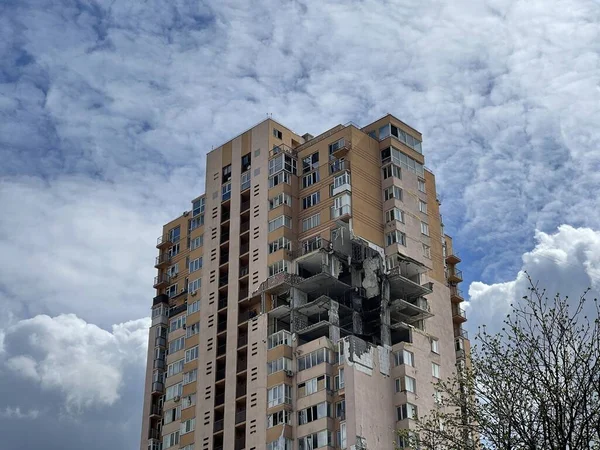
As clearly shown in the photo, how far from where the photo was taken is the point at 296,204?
99.9m

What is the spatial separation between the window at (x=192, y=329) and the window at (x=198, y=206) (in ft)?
44.9

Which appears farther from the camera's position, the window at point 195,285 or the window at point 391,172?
the window at point 195,285

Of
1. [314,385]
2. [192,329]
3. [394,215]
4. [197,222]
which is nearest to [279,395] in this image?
[314,385]

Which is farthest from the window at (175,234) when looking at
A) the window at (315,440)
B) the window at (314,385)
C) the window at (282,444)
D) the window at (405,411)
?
the window at (405,411)

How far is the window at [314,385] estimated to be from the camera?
8688cm

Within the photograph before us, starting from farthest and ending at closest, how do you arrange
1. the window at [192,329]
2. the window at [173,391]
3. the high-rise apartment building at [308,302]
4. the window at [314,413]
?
the window at [192,329], the window at [173,391], the high-rise apartment building at [308,302], the window at [314,413]

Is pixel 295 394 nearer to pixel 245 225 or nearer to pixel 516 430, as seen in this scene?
pixel 245 225

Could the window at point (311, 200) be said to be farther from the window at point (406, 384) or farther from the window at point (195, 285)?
the window at point (406, 384)

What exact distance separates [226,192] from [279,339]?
21442 mm

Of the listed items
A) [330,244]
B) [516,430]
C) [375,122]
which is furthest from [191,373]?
[516,430]

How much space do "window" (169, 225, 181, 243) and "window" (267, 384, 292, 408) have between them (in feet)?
109

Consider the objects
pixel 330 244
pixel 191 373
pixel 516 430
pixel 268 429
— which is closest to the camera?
pixel 516 430

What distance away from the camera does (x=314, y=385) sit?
87.4 m

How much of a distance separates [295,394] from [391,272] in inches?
605
